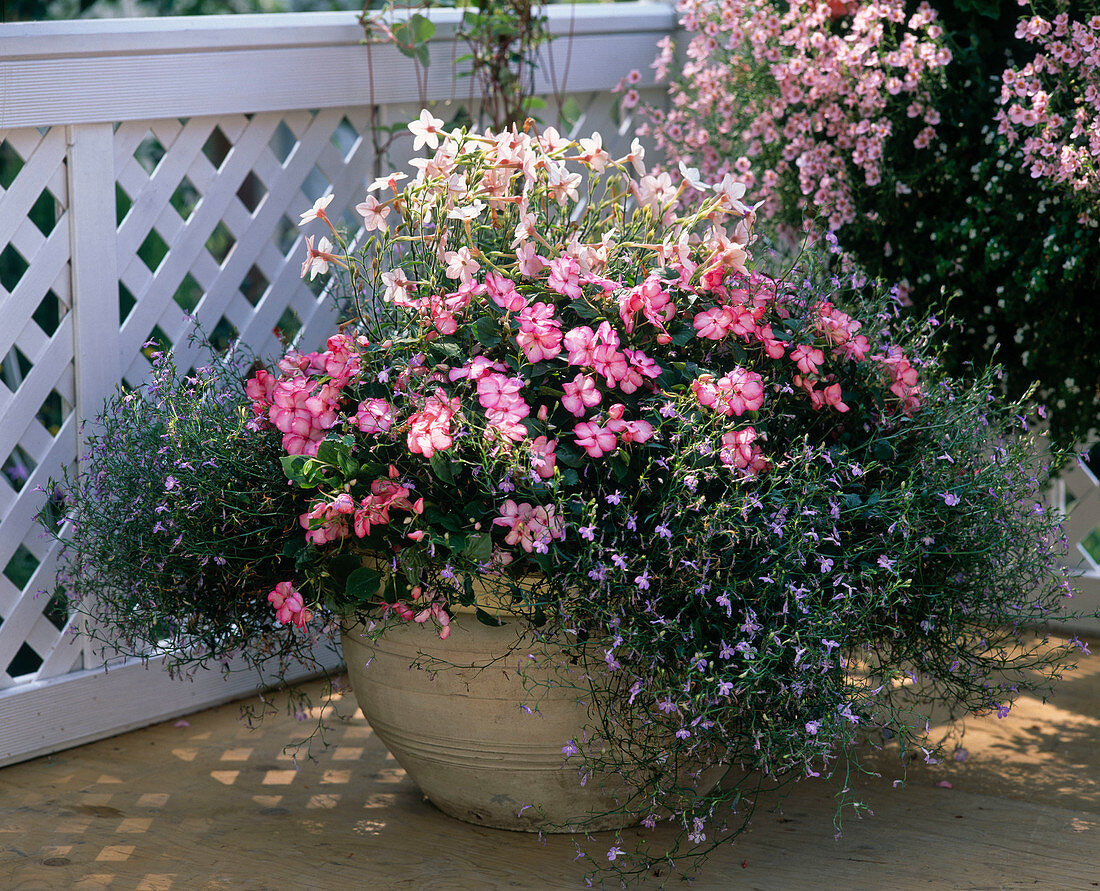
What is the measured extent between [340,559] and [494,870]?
54cm

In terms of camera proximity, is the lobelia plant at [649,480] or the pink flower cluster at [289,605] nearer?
the lobelia plant at [649,480]

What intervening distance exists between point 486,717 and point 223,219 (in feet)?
4.26

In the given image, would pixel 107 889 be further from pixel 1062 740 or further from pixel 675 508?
pixel 1062 740

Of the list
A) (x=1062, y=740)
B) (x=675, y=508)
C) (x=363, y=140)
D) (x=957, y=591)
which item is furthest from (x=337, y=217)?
(x=1062, y=740)

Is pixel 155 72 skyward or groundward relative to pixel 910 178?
skyward

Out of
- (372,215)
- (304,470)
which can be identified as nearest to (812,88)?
(372,215)

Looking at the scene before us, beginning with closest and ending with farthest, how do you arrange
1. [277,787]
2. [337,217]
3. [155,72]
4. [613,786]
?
[613,786] < [277,787] < [155,72] < [337,217]

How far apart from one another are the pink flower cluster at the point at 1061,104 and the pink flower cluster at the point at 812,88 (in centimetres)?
19

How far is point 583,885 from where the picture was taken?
169 centimetres

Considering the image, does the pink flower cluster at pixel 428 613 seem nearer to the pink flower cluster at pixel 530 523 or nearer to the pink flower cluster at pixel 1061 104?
the pink flower cluster at pixel 530 523

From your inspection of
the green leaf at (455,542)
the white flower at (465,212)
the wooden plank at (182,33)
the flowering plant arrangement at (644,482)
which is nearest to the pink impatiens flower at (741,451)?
the flowering plant arrangement at (644,482)

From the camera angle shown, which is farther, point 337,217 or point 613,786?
point 337,217

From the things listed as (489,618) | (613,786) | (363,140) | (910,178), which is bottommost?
(613,786)

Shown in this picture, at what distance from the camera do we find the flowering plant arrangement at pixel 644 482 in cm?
149
